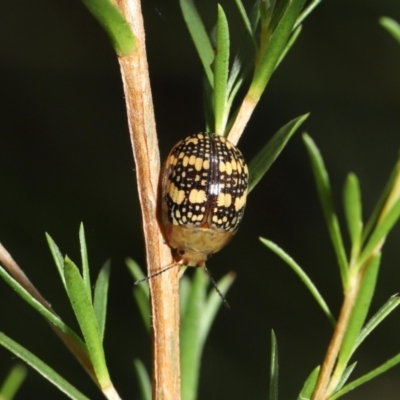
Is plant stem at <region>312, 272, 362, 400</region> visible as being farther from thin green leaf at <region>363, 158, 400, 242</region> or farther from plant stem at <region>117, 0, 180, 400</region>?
plant stem at <region>117, 0, 180, 400</region>

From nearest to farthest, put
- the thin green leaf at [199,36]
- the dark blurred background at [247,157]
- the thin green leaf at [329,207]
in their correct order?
the thin green leaf at [329,207] < the thin green leaf at [199,36] < the dark blurred background at [247,157]

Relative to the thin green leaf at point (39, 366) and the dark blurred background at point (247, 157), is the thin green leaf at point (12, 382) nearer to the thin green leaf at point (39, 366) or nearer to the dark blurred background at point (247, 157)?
the thin green leaf at point (39, 366)

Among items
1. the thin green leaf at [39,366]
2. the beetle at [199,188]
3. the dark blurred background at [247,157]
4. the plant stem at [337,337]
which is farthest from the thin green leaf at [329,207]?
the dark blurred background at [247,157]

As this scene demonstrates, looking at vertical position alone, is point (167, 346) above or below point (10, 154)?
above

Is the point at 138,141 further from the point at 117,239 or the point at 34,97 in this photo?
the point at 34,97

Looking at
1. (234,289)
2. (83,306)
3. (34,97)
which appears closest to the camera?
(83,306)

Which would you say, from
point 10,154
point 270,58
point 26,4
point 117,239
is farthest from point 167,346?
point 26,4
